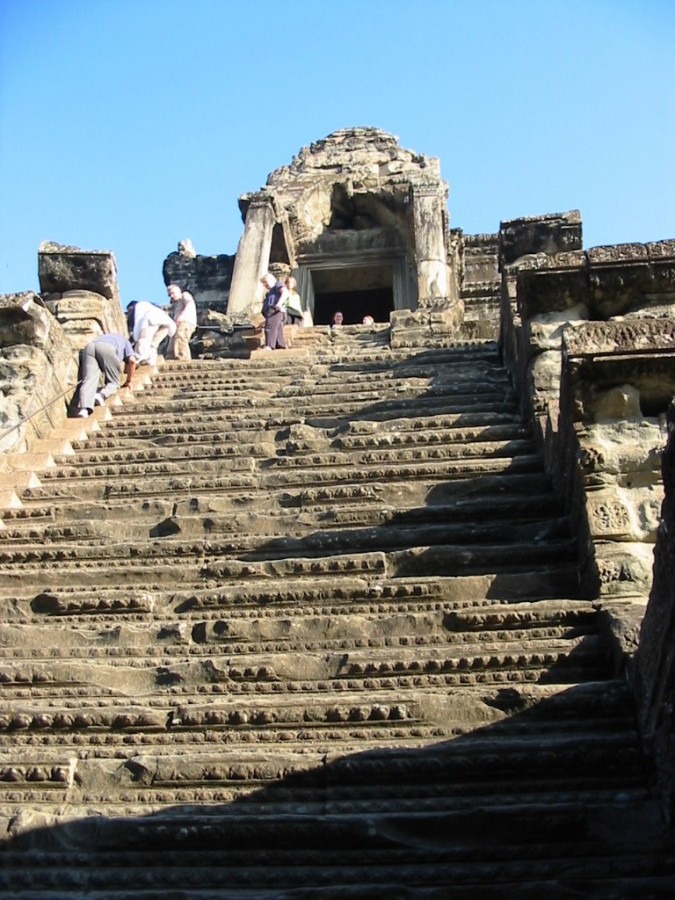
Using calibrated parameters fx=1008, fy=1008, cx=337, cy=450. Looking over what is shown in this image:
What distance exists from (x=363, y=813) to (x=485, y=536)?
207 cm

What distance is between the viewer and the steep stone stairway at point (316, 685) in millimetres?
3133

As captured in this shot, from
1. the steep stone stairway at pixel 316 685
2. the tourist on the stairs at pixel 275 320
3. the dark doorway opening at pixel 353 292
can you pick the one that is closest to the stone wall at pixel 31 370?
the steep stone stairway at pixel 316 685

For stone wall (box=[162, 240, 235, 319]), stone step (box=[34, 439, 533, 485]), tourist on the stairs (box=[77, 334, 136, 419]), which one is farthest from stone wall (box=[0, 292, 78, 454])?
stone wall (box=[162, 240, 235, 319])

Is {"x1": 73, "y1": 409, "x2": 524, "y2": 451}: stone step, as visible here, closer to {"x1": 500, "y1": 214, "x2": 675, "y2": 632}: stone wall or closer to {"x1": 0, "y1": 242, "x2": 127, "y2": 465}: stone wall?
{"x1": 0, "y1": 242, "x2": 127, "y2": 465}: stone wall

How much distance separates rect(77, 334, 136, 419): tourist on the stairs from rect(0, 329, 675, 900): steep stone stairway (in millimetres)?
1469

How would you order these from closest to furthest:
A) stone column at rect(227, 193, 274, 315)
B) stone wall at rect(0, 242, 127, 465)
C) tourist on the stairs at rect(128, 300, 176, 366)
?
stone wall at rect(0, 242, 127, 465), tourist on the stairs at rect(128, 300, 176, 366), stone column at rect(227, 193, 274, 315)

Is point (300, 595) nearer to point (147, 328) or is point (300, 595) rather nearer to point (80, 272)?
point (147, 328)

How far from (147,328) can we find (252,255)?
5534mm

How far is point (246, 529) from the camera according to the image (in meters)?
5.58

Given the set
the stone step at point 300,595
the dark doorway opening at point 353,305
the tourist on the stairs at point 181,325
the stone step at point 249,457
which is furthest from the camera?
the dark doorway opening at point 353,305

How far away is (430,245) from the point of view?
15.2 m

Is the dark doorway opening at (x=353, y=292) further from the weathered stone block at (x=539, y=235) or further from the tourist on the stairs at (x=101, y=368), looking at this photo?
the tourist on the stairs at (x=101, y=368)

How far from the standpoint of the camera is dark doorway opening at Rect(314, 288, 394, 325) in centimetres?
1905

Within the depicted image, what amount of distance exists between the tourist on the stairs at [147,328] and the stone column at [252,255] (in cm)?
324
